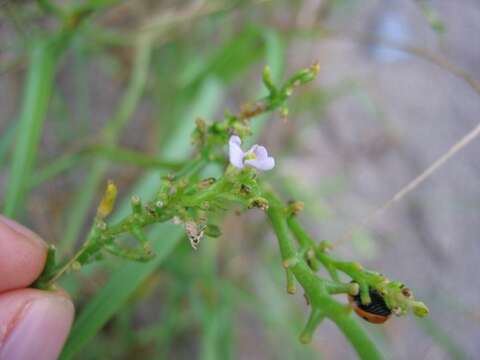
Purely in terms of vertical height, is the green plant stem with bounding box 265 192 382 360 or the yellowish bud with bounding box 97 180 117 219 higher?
the yellowish bud with bounding box 97 180 117 219

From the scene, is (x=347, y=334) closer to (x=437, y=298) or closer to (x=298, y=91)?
(x=437, y=298)

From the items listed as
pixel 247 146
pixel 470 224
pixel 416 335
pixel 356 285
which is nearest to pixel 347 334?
pixel 356 285

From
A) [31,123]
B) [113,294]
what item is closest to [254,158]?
[113,294]

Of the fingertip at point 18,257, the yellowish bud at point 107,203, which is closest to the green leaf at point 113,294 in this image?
the fingertip at point 18,257

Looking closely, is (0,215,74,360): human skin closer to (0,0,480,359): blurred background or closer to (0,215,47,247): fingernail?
(0,215,47,247): fingernail

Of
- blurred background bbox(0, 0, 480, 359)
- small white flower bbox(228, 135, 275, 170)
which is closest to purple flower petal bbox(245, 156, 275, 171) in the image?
small white flower bbox(228, 135, 275, 170)

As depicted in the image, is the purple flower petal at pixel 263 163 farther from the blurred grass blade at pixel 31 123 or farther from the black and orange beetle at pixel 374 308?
the blurred grass blade at pixel 31 123

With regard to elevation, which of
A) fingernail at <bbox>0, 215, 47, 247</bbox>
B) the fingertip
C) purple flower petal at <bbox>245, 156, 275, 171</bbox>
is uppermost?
purple flower petal at <bbox>245, 156, 275, 171</bbox>
